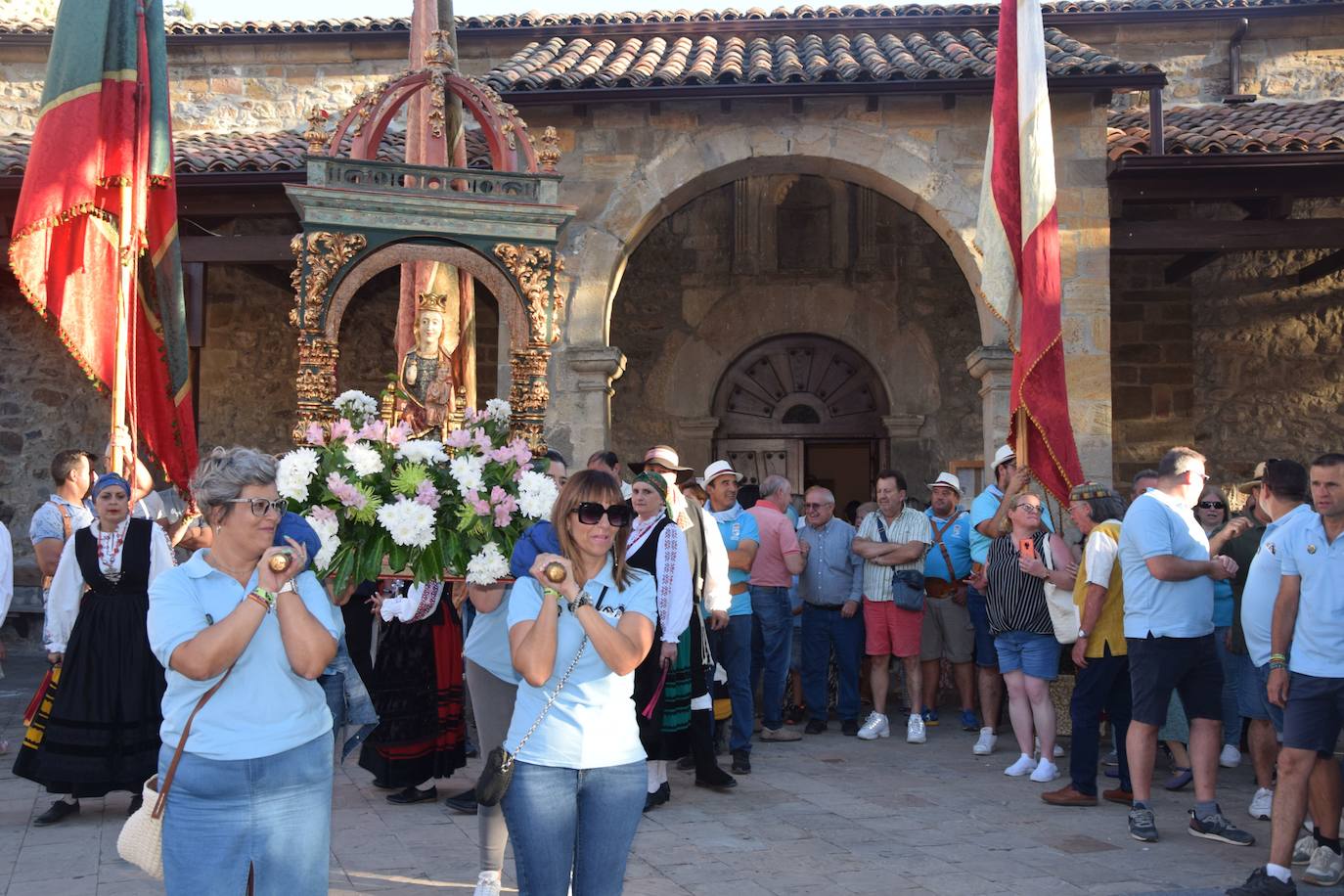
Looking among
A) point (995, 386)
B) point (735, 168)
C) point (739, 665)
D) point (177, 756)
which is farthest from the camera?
point (735, 168)

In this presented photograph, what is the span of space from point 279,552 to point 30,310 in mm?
12406

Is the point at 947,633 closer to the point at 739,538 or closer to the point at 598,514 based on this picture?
the point at 739,538

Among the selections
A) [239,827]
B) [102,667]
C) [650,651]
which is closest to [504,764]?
[239,827]

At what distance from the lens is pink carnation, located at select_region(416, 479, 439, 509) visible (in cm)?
470

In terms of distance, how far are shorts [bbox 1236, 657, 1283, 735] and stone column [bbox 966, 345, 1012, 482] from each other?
409cm

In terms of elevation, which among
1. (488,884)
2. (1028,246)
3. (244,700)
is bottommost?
(488,884)

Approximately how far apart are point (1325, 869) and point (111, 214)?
23.2ft

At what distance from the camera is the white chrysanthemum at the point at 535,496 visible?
4.75 meters

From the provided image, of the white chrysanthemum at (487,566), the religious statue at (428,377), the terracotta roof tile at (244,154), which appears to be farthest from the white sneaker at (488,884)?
the terracotta roof tile at (244,154)

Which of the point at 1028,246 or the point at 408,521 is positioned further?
the point at 1028,246

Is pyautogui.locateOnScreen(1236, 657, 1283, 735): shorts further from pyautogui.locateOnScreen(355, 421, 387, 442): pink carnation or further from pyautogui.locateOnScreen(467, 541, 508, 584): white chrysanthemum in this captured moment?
pyautogui.locateOnScreen(355, 421, 387, 442): pink carnation

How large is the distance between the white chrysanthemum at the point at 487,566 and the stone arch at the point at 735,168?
6309mm

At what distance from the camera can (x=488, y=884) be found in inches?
176

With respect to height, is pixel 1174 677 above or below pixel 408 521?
below
